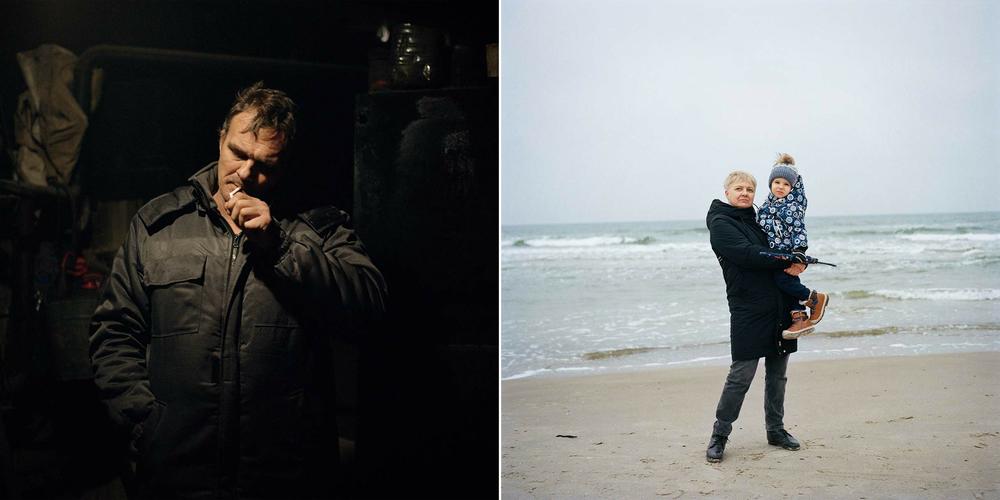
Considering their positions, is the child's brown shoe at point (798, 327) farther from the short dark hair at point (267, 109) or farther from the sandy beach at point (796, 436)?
the short dark hair at point (267, 109)

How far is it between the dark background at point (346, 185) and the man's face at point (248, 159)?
93 millimetres

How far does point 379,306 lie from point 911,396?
2.07 metres

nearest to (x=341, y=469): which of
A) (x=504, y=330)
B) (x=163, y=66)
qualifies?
(x=504, y=330)

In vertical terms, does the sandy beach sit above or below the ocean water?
below

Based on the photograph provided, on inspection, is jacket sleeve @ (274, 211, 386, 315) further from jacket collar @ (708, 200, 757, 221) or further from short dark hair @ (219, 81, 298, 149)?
jacket collar @ (708, 200, 757, 221)

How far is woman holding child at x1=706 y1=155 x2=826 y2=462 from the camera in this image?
4.27 m

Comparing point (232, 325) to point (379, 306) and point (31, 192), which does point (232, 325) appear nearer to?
point (379, 306)

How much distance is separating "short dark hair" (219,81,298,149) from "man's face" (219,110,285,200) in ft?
0.06

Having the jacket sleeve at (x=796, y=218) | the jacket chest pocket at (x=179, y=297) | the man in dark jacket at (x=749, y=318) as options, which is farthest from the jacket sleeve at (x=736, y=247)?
the jacket chest pocket at (x=179, y=297)

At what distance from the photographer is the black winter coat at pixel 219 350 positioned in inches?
156

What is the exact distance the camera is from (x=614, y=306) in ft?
15.1

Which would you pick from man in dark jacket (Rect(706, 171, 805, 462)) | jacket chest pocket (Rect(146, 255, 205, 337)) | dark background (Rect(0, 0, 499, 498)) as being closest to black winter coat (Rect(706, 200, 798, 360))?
man in dark jacket (Rect(706, 171, 805, 462))

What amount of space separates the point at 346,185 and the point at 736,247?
4.88ft

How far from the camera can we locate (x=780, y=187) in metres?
4.34
